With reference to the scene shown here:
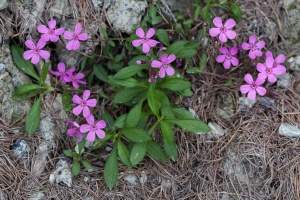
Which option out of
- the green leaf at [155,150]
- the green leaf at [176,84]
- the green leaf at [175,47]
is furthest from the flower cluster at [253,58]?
the green leaf at [155,150]

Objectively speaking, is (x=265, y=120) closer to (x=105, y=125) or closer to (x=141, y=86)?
(x=141, y=86)

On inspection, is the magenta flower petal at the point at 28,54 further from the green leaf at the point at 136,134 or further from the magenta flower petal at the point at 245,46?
the magenta flower petal at the point at 245,46

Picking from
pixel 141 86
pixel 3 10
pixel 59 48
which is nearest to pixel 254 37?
pixel 141 86

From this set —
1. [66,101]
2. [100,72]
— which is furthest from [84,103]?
[100,72]

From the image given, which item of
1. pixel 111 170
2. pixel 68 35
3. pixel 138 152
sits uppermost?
pixel 68 35

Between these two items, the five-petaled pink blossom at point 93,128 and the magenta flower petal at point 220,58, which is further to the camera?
the magenta flower petal at point 220,58

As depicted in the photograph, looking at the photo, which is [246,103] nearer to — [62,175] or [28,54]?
[62,175]

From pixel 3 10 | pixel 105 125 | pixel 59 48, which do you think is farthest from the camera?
pixel 59 48
